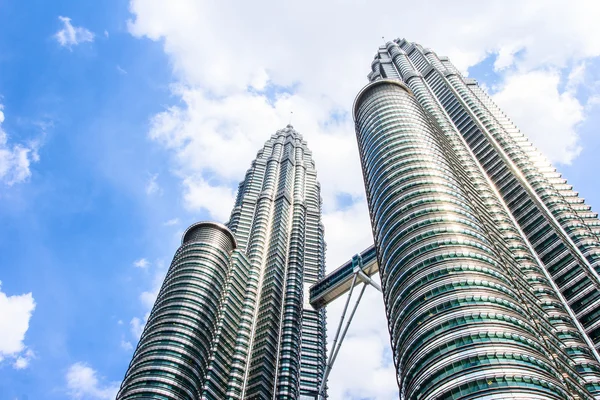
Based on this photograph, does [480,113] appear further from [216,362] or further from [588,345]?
[216,362]

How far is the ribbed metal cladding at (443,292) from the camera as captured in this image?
53.1 metres

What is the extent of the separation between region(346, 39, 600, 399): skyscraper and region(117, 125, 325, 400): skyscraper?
38.2m

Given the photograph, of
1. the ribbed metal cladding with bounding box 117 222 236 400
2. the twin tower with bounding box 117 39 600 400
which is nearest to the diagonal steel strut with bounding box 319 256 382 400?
the twin tower with bounding box 117 39 600 400

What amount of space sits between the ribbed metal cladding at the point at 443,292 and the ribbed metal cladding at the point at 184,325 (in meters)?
38.1

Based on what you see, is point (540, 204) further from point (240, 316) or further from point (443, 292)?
point (240, 316)

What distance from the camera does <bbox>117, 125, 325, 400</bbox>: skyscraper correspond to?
294ft

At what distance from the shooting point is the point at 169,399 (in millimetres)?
82438

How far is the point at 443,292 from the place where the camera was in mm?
62688

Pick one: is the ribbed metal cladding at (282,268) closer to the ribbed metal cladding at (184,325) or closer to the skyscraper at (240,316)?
the skyscraper at (240,316)

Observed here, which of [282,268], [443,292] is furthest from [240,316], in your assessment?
[443,292]

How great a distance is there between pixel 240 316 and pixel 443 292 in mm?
62006

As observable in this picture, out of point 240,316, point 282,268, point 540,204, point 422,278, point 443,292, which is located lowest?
point 443,292

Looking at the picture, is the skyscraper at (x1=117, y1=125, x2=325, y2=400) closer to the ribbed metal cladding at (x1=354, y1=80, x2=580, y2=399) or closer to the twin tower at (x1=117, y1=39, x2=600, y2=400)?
the twin tower at (x1=117, y1=39, x2=600, y2=400)

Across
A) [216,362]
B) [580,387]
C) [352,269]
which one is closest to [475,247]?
[580,387]
